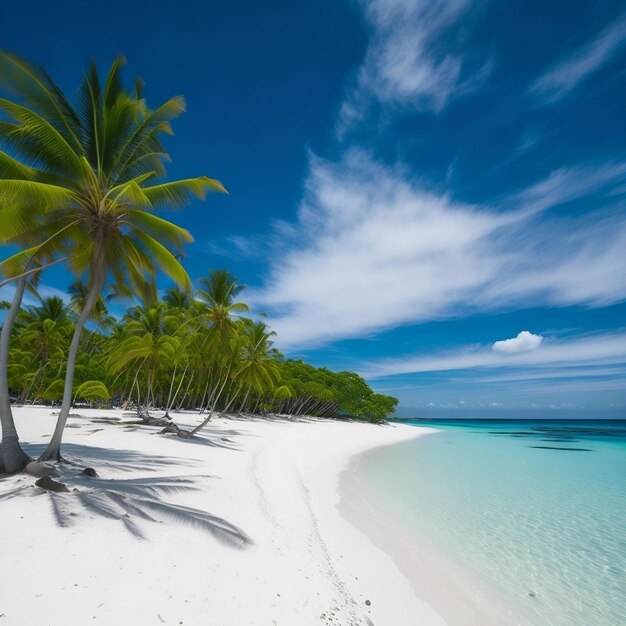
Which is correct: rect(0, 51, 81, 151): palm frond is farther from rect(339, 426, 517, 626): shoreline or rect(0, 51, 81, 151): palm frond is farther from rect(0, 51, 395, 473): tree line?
rect(339, 426, 517, 626): shoreline

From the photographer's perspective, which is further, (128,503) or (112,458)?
(112,458)

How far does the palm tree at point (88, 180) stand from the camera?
7250 millimetres

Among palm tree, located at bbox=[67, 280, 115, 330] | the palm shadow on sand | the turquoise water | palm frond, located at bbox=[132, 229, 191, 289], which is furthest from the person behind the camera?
palm tree, located at bbox=[67, 280, 115, 330]

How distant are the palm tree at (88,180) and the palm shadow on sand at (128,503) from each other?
6.27ft

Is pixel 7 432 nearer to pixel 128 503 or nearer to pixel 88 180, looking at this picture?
pixel 128 503

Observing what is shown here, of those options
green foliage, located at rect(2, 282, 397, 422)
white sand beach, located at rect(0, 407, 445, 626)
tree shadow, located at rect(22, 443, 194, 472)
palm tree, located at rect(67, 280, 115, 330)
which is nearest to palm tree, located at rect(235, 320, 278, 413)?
green foliage, located at rect(2, 282, 397, 422)

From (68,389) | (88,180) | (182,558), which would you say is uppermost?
(88,180)

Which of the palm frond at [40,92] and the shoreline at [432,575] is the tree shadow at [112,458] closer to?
the shoreline at [432,575]

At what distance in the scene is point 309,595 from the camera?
3977mm

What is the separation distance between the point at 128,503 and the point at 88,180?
22.7 feet

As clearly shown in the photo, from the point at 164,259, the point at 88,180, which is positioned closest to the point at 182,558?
the point at 164,259

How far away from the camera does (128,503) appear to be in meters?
5.32

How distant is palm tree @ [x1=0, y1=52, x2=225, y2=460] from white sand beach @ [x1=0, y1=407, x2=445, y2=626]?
9.73 ft

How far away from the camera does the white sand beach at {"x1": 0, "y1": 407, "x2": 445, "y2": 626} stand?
315 cm
